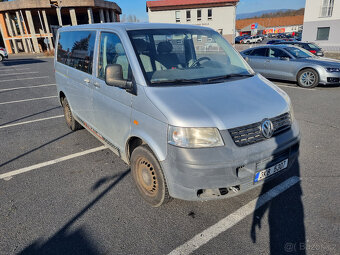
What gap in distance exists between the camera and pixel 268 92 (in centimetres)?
291

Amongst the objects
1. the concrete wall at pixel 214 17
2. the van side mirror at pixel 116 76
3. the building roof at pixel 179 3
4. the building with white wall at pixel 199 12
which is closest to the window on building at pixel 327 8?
the building with white wall at pixel 199 12

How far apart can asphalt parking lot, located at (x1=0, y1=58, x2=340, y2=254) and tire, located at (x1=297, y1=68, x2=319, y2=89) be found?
5387 millimetres

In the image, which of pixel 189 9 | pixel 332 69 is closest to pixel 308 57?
pixel 332 69

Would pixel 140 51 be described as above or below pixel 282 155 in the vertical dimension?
above

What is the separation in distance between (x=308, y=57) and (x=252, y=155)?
8923mm

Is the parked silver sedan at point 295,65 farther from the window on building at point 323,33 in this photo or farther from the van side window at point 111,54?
the window on building at point 323,33

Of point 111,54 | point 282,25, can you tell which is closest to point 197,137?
point 111,54

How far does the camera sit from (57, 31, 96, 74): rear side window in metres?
3.73

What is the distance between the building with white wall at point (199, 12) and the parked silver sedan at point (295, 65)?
43.1 meters

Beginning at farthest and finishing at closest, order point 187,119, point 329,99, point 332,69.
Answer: point 332,69, point 329,99, point 187,119

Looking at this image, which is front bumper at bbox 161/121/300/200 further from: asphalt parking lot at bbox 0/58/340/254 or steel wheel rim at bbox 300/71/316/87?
steel wheel rim at bbox 300/71/316/87

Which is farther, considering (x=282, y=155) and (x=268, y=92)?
(x=268, y=92)

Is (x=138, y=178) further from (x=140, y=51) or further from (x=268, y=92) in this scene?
(x=268, y=92)

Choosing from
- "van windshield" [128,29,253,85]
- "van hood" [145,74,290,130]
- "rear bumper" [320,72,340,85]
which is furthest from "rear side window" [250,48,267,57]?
"van hood" [145,74,290,130]
